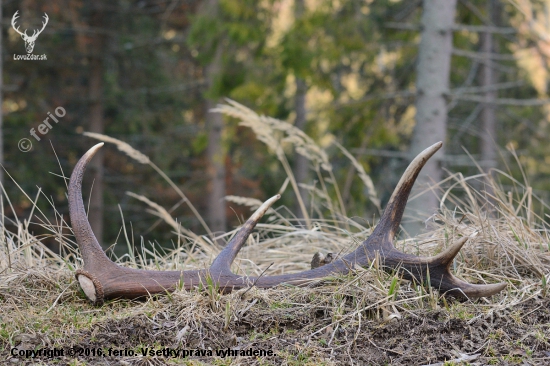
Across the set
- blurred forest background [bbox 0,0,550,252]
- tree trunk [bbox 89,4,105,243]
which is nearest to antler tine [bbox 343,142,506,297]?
blurred forest background [bbox 0,0,550,252]

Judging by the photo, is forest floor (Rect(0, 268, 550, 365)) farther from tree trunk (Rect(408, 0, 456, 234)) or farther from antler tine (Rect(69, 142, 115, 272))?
tree trunk (Rect(408, 0, 456, 234))

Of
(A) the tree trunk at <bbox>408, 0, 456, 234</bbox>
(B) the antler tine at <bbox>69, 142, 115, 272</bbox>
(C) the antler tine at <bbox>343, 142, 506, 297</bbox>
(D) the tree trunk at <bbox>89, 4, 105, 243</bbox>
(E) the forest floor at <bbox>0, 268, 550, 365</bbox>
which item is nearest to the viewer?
(E) the forest floor at <bbox>0, 268, 550, 365</bbox>

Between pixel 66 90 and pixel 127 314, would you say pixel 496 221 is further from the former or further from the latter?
pixel 66 90

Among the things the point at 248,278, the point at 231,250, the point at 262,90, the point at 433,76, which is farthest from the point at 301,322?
the point at 262,90

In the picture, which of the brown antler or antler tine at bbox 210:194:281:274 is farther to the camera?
antler tine at bbox 210:194:281:274

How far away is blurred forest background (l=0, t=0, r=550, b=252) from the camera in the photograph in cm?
823

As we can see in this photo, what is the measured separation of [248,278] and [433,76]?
5.27 meters

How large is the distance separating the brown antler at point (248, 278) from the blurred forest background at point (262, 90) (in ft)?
15.4

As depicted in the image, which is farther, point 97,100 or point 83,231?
point 97,100

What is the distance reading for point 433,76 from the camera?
269 inches

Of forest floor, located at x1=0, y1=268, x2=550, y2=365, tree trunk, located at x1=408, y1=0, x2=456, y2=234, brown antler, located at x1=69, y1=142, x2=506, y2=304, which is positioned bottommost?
forest floor, located at x1=0, y1=268, x2=550, y2=365

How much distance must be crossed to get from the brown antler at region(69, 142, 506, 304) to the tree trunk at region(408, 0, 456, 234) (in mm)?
4463

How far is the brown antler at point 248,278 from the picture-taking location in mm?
2232

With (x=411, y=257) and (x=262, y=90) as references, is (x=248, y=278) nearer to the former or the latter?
(x=411, y=257)
